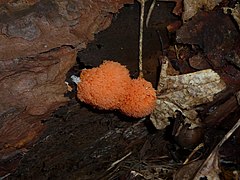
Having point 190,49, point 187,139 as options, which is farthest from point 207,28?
point 187,139

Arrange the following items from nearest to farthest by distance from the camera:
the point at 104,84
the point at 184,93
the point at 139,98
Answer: the point at 104,84, the point at 139,98, the point at 184,93

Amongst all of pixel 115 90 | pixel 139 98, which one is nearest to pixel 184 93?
pixel 139 98

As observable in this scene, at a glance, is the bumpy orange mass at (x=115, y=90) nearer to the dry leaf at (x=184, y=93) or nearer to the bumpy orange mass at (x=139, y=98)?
the bumpy orange mass at (x=139, y=98)

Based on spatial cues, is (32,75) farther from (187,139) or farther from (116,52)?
(187,139)

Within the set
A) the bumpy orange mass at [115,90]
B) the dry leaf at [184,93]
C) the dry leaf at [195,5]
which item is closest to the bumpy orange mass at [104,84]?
the bumpy orange mass at [115,90]

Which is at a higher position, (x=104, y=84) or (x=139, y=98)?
(x=104, y=84)

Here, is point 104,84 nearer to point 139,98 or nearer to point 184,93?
point 139,98

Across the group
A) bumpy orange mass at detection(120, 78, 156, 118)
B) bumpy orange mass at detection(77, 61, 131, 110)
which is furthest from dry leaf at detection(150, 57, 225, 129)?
bumpy orange mass at detection(77, 61, 131, 110)
